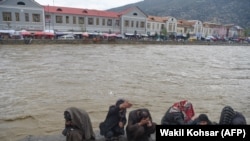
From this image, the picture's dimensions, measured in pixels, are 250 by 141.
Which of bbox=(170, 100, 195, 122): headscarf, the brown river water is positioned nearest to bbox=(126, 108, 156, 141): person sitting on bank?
bbox=(170, 100, 195, 122): headscarf

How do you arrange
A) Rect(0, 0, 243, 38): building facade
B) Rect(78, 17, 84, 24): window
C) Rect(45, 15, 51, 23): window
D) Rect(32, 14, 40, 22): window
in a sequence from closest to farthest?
Rect(0, 0, 243, 38): building facade
Rect(32, 14, 40, 22): window
Rect(45, 15, 51, 23): window
Rect(78, 17, 84, 24): window

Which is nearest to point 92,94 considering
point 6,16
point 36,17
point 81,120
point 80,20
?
point 81,120

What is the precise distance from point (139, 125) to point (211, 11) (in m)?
143

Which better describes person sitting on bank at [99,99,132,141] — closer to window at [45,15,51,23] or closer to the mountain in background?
window at [45,15,51,23]

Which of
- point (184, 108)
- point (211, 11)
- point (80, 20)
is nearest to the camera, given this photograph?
point (184, 108)

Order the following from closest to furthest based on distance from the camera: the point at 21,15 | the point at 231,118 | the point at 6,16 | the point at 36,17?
the point at 231,118 < the point at 6,16 < the point at 21,15 < the point at 36,17

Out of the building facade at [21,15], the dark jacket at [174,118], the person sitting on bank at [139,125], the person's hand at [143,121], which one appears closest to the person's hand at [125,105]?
the person sitting on bank at [139,125]

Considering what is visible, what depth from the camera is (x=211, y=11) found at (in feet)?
447

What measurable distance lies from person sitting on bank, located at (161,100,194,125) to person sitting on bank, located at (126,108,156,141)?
12.3 inches

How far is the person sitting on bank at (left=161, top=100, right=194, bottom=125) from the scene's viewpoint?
4203mm

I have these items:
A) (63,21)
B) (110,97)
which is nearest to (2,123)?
(110,97)

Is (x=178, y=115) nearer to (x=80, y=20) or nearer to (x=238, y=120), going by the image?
(x=238, y=120)

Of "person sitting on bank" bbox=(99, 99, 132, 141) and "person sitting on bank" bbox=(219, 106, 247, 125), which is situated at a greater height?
"person sitting on bank" bbox=(219, 106, 247, 125)

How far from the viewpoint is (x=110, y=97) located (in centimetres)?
1003
